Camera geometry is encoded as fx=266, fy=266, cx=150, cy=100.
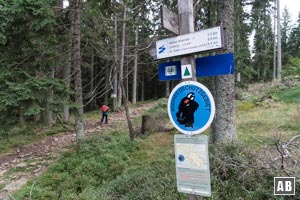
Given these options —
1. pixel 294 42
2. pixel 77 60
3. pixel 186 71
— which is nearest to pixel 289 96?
pixel 77 60

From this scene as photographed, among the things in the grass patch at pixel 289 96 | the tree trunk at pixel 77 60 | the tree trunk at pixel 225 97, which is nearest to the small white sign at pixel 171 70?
the tree trunk at pixel 225 97

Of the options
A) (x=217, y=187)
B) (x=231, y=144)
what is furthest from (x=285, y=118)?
(x=217, y=187)

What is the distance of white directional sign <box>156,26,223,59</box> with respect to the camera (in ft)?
8.94

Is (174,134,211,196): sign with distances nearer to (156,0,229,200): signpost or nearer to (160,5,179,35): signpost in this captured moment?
(156,0,229,200): signpost

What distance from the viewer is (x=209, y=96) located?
8.68 feet

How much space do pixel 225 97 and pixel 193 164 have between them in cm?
359

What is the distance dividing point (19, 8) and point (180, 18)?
5.66 metres

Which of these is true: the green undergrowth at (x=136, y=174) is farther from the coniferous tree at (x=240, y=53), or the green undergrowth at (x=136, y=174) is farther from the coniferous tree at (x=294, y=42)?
the coniferous tree at (x=294, y=42)

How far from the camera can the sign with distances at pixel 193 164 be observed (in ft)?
8.77

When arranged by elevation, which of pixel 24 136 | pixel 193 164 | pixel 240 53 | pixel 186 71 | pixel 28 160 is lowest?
pixel 28 160

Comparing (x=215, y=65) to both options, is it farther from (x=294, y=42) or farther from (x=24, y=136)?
(x=294, y=42)

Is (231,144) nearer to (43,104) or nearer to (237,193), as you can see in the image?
(237,193)

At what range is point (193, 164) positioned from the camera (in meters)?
2.76

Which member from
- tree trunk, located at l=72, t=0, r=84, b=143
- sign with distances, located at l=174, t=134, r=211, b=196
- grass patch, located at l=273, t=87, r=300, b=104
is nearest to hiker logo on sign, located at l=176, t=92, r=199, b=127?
sign with distances, located at l=174, t=134, r=211, b=196
